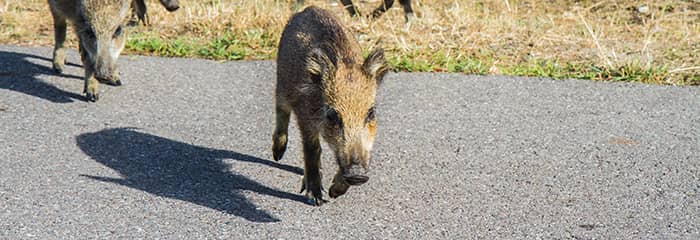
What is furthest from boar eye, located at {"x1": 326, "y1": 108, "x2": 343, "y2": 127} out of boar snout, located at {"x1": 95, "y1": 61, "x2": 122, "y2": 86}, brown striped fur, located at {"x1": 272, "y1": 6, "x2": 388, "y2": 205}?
boar snout, located at {"x1": 95, "y1": 61, "x2": 122, "y2": 86}

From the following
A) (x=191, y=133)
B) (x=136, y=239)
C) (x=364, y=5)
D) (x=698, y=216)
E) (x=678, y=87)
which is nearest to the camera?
(x=136, y=239)

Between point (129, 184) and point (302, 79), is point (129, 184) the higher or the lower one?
the lower one

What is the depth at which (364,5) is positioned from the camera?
498 inches

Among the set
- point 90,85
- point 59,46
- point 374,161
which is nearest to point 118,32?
point 90,85

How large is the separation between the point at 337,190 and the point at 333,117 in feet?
1.30

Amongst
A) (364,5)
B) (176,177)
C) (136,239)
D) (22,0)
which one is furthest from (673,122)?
(22,0)

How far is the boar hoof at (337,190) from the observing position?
503 cm

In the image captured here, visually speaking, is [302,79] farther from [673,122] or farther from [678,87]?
[678,87]

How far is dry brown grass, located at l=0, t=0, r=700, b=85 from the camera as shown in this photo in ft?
27.9

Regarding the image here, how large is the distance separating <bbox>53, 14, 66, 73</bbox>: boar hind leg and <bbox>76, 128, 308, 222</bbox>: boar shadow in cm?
198

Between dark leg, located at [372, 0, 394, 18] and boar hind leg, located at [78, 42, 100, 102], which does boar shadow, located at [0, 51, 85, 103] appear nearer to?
boar hind leg, located at [78, 42, 100, 102]

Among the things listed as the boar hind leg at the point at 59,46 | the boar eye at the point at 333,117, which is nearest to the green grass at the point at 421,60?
the boar hind leg at the point at 59,46

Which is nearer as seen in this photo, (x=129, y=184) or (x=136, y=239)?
(x=136, y=239)

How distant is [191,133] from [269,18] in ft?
10.8
